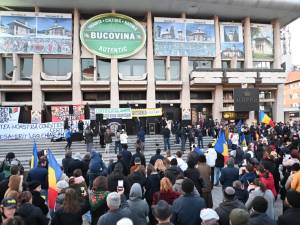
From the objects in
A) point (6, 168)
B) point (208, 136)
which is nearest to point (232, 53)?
point (208, 136)

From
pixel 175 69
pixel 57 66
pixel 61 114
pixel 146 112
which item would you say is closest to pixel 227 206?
pixel 146 112

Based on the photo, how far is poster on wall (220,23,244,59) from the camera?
130ft

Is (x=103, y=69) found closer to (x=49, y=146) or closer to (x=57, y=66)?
(x=57, y=66)

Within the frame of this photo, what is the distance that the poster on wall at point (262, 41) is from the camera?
4103cm

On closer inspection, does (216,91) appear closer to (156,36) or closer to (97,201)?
(156,36)

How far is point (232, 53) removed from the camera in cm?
3991

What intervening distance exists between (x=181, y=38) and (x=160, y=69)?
423 cm

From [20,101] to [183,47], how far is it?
18475 millimetres

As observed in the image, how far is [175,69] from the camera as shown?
3947cm

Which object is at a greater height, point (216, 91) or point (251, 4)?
point (251, 4)

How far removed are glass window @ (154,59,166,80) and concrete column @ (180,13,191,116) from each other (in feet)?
7.31

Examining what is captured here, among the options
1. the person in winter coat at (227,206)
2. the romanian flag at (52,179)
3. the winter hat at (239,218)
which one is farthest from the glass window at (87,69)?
the winter hat at (239,218)

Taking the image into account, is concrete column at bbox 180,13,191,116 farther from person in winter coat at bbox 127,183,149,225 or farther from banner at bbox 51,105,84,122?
person in winter coat at bbox 127,183,149,225

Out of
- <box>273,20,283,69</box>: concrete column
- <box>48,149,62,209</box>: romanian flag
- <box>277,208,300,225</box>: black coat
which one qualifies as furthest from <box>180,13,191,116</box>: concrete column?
<box>277,208,300,225</box>: black coat
